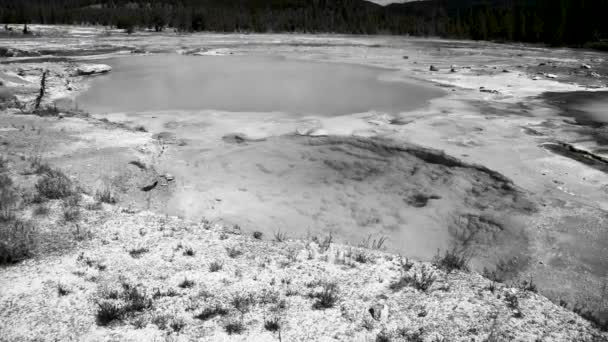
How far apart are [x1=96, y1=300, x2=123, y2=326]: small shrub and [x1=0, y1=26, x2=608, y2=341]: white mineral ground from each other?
91 millimetres

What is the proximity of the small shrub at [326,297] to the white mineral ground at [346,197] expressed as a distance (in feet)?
0.41

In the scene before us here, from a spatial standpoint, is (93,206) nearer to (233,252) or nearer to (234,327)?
(233,252)

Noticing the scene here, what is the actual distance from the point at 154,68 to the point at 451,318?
29010 mm

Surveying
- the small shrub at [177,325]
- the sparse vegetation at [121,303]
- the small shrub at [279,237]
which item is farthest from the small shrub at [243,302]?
the small shrub at [279,237]

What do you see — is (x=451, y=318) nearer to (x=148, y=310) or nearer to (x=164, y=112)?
(x=148, y=310)

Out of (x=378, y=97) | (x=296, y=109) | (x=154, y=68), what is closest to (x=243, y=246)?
(x=296, y=109)

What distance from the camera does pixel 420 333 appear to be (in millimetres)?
3875

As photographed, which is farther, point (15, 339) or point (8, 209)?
point (8, 209)

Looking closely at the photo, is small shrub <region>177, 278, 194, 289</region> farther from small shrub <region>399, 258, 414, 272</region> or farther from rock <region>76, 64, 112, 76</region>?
rock <region>76, 64, 112, 76</region>

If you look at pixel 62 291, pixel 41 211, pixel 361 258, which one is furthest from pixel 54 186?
pixel 361 258

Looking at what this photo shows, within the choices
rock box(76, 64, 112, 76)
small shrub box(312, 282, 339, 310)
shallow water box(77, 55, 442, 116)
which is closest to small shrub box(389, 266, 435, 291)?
small shrub box(312, 282, 339, 310)

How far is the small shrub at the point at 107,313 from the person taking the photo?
3.82 m

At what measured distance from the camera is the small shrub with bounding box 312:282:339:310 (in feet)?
13.9

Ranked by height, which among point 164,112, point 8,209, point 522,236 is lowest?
point 522,236
